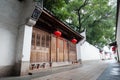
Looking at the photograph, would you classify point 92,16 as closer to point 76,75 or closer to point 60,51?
point 60,51

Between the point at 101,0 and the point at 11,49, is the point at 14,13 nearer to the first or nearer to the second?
the point at 11,49

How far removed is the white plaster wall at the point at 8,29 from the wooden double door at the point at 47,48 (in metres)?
1.10

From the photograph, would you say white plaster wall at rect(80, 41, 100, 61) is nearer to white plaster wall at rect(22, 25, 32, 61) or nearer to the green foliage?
the green foliage

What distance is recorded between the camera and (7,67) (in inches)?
205

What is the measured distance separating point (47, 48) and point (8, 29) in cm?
287

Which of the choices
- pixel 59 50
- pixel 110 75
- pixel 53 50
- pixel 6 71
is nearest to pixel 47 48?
pixel 53 50

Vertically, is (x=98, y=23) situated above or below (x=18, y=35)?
above

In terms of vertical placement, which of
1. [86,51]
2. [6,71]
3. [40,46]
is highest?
[40,46]

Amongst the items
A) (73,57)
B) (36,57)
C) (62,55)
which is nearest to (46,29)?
(36,57)

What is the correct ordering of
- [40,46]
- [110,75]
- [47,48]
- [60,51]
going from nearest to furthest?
1. [110,75]
2. [40,46]
3. [47,48]
4. [60,51]

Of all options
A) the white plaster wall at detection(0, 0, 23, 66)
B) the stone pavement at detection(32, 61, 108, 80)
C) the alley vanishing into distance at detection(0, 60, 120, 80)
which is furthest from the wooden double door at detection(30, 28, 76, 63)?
the stone pavement at detection(32, 61, 108, 80)

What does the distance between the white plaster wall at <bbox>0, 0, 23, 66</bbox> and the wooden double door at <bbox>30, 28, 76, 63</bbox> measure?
110cm

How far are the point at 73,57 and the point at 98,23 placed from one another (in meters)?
11.0

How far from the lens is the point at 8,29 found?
17.7ft
